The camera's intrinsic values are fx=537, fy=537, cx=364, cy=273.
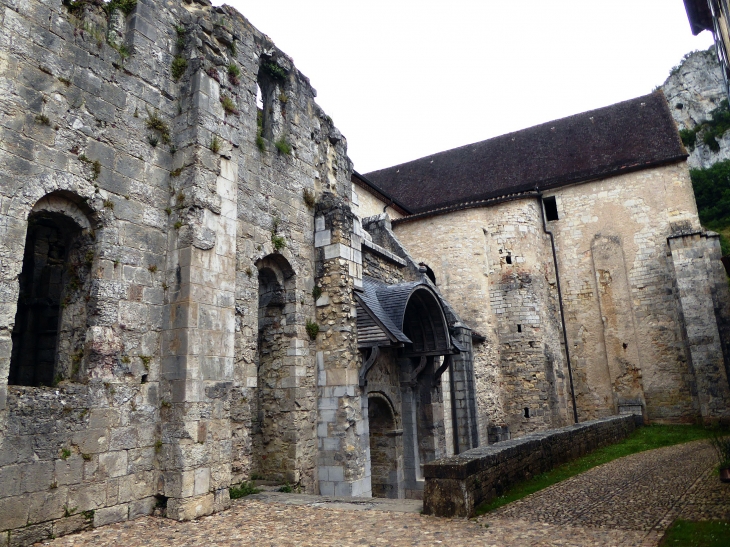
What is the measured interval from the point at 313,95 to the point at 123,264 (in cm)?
522

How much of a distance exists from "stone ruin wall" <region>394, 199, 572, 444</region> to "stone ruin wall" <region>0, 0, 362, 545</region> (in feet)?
37.7

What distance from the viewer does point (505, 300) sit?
18531 mm

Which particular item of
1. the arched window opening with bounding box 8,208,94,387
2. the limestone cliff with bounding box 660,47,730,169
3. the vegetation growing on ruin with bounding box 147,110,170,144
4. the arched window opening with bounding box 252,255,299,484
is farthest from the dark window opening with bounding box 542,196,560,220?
the limestone cliff with bounding box 660,47,730,169

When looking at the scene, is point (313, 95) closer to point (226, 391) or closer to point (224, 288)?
point (224, 288)

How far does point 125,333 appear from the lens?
226 inches

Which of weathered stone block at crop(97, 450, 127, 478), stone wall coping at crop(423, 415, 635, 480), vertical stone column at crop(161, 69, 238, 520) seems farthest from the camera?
stone wall coping at crop(423, 415, 635, 480)

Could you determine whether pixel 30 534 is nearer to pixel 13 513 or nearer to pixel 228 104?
pixel 13 513

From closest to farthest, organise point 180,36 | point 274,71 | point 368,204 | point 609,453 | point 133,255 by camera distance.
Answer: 1. point 133,255
2. point 180,36
3. point 274,71
4. point 609,453
5. point 368,204

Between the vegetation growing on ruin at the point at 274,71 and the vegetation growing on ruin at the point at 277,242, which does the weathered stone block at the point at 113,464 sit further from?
the vegetation growing on ruin at the point at 274,71

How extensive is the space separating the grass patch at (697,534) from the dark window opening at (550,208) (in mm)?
16539

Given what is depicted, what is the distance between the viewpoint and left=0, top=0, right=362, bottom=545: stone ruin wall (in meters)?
4.89

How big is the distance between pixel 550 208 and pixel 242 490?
17157 millimetres

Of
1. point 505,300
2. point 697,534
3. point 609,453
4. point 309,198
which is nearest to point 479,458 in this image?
point 697,534

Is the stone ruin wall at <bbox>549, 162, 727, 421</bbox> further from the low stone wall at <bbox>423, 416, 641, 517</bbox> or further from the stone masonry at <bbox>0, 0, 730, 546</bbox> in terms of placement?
the low stone wall at <bbox>423, 416, 641, 517</bbox>
